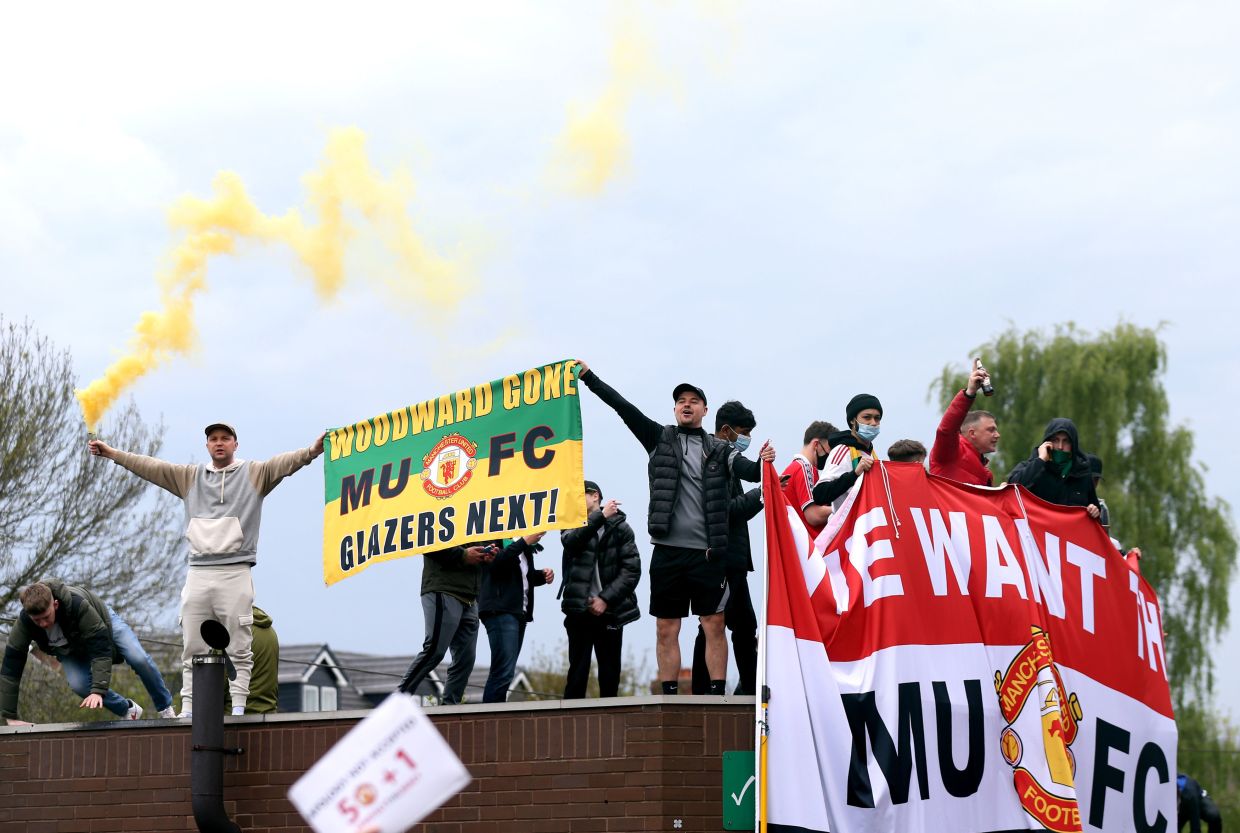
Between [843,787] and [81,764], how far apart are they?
539cm

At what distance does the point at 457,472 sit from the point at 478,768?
2.04 metres

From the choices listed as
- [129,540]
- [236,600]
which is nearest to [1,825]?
[236,600]

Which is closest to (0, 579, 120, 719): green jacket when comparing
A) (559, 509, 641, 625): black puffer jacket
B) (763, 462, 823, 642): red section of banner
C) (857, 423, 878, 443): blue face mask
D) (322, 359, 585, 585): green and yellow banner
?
(322, 359, 585, 585): green and yellow banner

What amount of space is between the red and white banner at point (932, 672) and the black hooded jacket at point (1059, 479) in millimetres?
523

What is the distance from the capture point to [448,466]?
38.2ft

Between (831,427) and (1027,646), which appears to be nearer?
(1027,646)

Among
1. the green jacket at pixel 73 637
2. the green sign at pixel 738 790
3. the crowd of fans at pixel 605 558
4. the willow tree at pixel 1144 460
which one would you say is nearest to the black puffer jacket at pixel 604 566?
the crowd of fans at pixel 605 558

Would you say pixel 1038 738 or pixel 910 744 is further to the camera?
pixel 1038 738

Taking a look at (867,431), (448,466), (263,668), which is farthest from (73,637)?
(867,431)

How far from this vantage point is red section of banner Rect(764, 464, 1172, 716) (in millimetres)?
10047

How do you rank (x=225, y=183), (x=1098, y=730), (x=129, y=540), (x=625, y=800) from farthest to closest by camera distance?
(x=129, y=540) < (x=225, y=183) < (x=1098, y=730) < (x=625, y=800)

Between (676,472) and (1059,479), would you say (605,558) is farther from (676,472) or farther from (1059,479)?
(1059,479)

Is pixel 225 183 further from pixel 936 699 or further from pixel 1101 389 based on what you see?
pixel 1101 389

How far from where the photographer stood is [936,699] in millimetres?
10031
